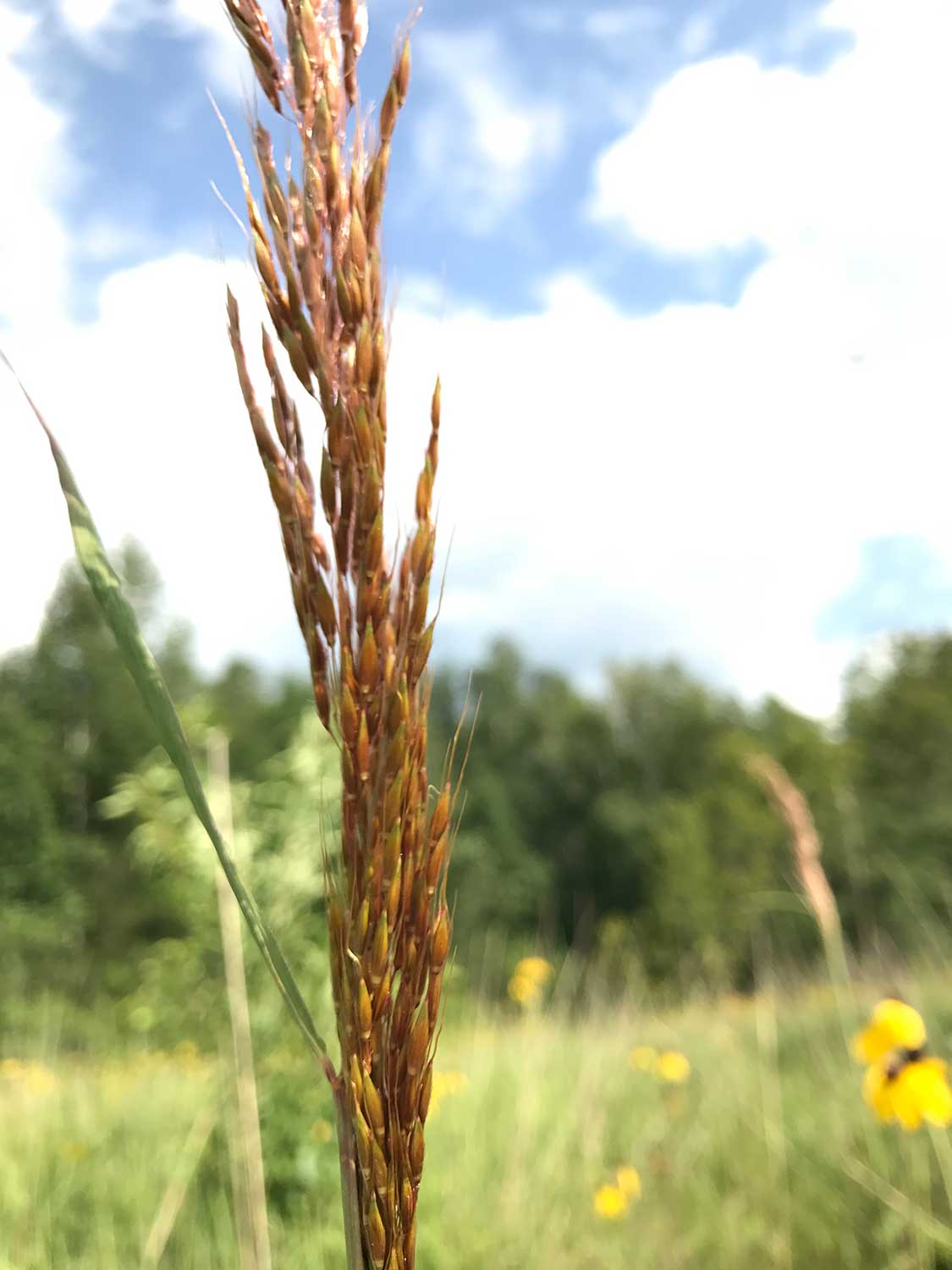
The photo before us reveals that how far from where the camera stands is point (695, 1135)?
423cm

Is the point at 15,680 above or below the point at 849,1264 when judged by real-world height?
above

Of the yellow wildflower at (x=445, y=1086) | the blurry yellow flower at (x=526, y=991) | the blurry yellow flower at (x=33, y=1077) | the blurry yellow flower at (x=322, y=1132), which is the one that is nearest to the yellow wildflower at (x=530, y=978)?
the blurry yellow flower at (x=526, y=991)

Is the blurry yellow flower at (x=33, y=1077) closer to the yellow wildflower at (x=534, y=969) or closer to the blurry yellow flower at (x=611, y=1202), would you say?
the yellow wildflower at (x=534, y=969)

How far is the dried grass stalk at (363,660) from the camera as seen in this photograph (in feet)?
2.23

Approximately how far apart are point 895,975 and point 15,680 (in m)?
21.6

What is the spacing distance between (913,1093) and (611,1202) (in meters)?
1.13

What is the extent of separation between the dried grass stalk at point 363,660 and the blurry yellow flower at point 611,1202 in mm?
2618

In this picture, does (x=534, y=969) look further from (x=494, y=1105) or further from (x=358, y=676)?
(x=358, y=676)

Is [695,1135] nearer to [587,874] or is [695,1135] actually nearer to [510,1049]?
[510,1049]

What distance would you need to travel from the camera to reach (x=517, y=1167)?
10.5 feet

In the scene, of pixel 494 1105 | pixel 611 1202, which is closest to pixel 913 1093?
pixel 611 1202

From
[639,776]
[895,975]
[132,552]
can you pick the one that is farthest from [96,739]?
[895,975]

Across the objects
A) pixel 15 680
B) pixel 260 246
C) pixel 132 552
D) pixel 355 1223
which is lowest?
pixel 355 1223

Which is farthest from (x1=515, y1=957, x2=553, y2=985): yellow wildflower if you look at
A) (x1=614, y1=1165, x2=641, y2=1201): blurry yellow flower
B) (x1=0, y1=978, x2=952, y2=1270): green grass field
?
(x1=614, y1=1165, x2=641, y2=1201): blurry yellow flower
